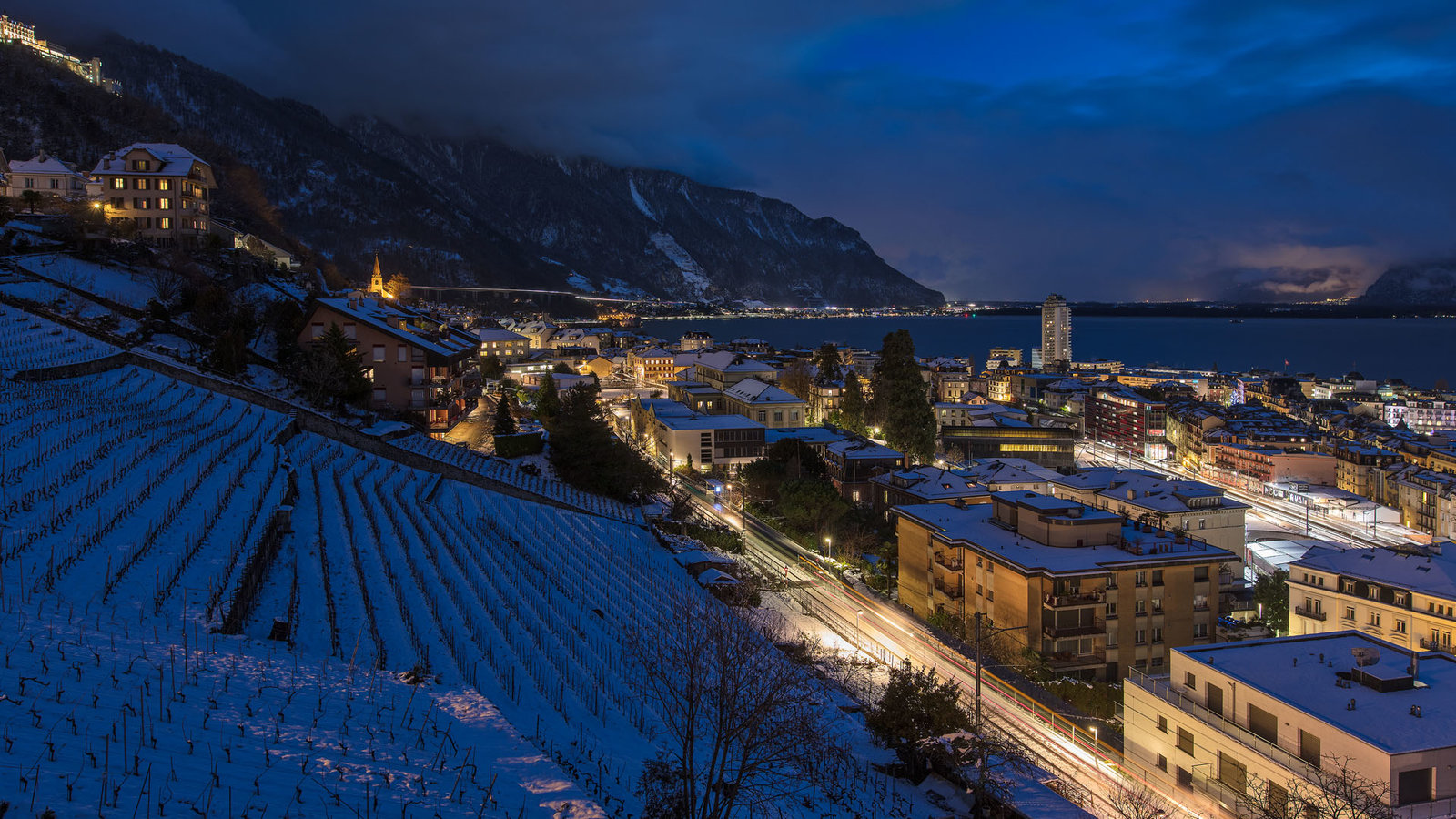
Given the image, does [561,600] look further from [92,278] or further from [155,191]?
[155,191]

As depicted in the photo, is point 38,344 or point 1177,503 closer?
point 38,344

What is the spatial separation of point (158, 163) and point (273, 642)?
41859 millimetres

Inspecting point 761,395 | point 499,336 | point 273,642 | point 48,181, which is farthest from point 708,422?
point 499,336

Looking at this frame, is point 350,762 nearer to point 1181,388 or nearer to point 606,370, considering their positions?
point 606,370

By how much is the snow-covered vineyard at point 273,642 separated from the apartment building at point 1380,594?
2309 cm

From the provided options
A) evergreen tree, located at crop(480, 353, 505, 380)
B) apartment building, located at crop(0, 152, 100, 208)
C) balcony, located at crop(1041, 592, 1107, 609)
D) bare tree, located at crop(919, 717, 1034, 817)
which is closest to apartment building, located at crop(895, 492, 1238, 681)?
balcony, located at crop(1041, 592, 1107, 609)

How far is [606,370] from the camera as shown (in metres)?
87.6

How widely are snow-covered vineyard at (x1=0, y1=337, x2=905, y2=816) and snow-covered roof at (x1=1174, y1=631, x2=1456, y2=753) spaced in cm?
886

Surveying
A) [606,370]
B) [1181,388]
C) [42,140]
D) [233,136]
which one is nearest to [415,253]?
[233,136]

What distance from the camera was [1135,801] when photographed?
1473 centimetres

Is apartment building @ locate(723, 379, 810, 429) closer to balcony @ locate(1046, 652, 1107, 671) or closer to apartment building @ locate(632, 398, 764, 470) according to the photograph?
apartment building @ locate(632, 398, 764, 470)

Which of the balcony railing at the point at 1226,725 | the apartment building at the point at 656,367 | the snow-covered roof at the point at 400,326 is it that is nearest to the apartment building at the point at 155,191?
the snow-covered roof at the point at 400,326

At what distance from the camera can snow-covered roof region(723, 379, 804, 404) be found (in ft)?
195

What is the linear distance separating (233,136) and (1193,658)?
149790 millimetres
